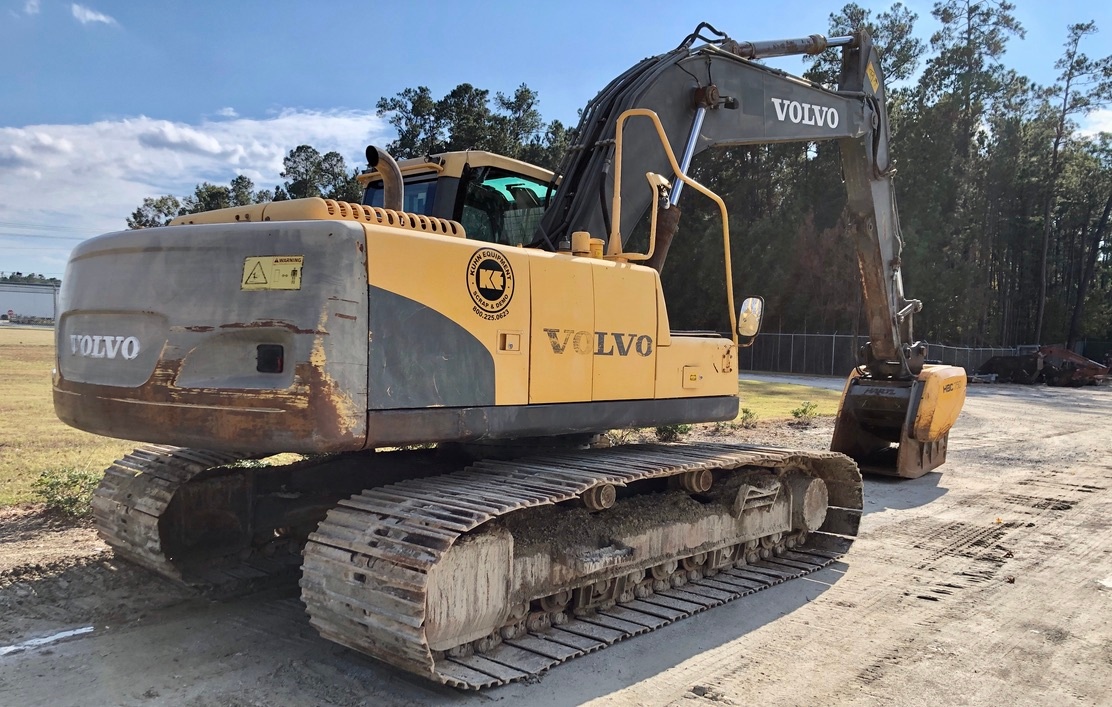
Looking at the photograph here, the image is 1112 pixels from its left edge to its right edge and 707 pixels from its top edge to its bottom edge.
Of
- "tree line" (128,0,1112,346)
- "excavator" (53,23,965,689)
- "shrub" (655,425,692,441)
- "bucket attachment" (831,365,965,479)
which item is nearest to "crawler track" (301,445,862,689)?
"excavator" (53,23,965,689)

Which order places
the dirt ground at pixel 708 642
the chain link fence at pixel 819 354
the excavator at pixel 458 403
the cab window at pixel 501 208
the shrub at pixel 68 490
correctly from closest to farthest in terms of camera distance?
the excavator at pixel 458 403 → the dirt ground at pixel 708 642 → the cab window at pixel 501 208 → the shrub at pixel 68 490 → the chain link fence at pixel 819 354

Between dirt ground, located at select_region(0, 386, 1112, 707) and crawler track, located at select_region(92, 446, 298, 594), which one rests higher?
crawler track, located at select_region(92, 446, 298, 594)

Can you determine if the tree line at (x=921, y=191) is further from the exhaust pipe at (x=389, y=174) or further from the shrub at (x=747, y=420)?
the exhaust pipe at (x=389, y=174)

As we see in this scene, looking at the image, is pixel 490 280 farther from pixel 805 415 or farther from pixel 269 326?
pixel 805 415

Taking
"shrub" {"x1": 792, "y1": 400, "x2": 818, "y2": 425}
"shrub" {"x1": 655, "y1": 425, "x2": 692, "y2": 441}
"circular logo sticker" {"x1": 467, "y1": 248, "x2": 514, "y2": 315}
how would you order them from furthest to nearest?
"shrub" {"x1": 792, "y1": 400, "x2": 818, "y2": 425} < "shrub" {"x1": 655, "y1": 425, "x2": 692, "y2": 441} < "circular logo sticker" {"x1": 467, "y1": 248, "x2": 514, "y2": 315}

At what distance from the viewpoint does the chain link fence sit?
37438mm

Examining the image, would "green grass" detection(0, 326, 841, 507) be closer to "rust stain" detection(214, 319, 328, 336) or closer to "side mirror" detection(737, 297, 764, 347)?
"rust stain" detection(214, 319, 328, 336)

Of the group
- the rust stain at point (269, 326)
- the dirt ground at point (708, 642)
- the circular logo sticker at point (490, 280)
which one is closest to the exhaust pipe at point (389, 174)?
the circular logo sticker at point (490, 280)

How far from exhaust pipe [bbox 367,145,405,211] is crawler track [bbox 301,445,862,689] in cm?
144

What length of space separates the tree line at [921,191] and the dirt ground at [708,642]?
28588mm

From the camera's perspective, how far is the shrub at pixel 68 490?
6.30 m

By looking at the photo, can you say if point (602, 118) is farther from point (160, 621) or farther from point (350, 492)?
point (160, 621)

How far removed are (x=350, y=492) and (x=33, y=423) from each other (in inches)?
287

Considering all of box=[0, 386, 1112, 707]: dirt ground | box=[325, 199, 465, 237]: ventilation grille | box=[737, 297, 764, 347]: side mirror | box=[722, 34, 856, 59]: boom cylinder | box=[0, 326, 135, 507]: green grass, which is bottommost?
box=[0, 386, 1112, 707]: dirt ground
